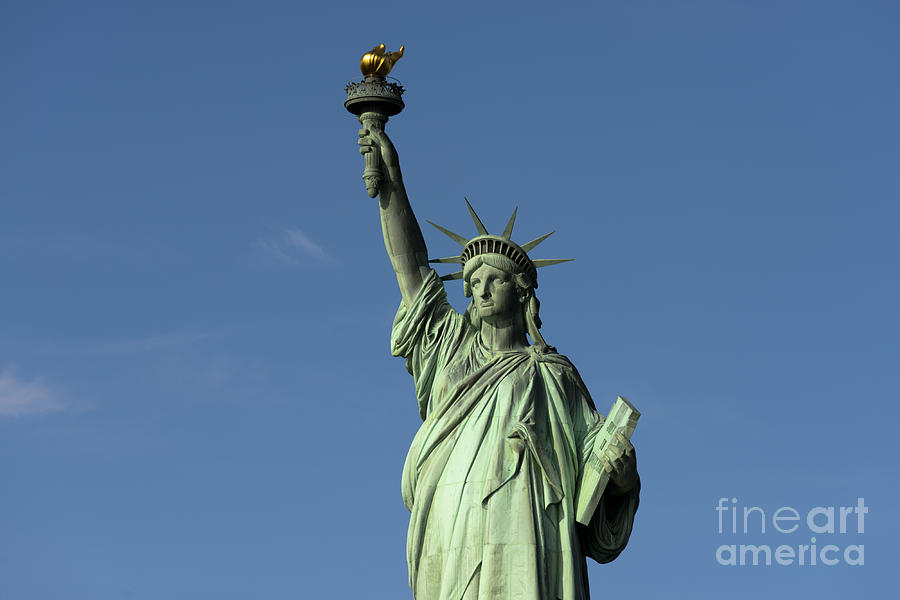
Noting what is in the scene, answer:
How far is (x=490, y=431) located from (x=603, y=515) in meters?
1.55

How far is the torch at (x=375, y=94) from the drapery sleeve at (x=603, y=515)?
12.4 ft

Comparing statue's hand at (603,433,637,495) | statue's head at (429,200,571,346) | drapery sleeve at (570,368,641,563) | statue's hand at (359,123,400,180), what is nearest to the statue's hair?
statue's head at (429,200,571,346)

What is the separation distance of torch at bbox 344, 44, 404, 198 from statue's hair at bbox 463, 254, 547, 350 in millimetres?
1606

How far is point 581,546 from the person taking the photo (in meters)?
21.0

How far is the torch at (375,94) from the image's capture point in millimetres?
22031

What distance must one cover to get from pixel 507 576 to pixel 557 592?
1.83ft

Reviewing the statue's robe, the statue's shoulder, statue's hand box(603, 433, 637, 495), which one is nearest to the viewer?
the statue's robe

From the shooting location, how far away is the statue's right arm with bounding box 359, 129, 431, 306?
22.0 m

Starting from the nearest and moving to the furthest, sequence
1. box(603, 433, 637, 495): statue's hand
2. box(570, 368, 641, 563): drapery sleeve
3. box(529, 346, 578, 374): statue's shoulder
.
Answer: box(603, 433, 637, 495): statue's hand
box(570, 368, 641, 563): drapery sleeve
box(529, 346, 578, 374): statue's shoulder

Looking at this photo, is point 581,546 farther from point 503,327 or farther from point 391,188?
point 391,188

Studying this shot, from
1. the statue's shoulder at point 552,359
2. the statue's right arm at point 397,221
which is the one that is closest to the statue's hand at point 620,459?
the statue's shoulder at point 552,359

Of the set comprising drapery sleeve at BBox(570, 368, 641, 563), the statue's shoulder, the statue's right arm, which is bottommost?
drapery sleeve at BBox(570, 368, 641, 563)

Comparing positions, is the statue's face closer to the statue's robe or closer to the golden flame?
the statue's robe

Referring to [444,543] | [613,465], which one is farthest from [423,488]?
[613,465]
